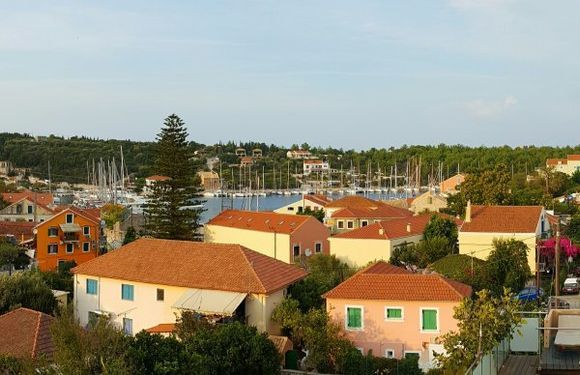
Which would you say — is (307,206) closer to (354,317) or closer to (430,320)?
(354,317)

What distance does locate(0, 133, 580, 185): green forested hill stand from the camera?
4674 inches

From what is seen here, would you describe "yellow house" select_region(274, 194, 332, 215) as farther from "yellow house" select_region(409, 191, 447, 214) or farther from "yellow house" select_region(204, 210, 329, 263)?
"yellow house" select_region(204, 210, 329, 263)

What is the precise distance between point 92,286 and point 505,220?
19.4 m

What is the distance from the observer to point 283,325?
72.5 feet

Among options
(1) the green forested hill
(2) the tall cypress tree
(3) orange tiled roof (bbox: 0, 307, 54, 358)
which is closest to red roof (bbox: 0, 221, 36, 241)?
(2) the tall cypress tree

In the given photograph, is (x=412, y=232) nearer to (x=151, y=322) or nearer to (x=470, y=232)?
(x=470, y=232)

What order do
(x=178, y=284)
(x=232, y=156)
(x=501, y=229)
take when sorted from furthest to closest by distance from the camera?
(x=232, y=156) → (x=501, y=229) → (x=178, y=284)

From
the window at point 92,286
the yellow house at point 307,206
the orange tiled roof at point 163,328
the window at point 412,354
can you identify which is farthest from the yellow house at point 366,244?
the yellow house at point 307,206

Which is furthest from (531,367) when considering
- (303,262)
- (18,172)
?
(18,172)

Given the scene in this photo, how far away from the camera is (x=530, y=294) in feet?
91.7

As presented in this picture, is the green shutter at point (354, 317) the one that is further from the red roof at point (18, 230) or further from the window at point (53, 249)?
the red roof at point (18, 230)

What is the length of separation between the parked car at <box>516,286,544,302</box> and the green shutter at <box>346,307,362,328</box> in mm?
8297

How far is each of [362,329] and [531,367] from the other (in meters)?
4.87

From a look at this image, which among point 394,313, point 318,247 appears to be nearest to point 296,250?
point 318,247
